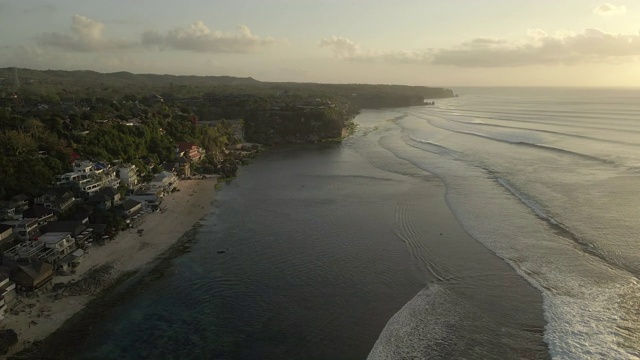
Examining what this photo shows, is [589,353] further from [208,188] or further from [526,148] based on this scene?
[526,148]

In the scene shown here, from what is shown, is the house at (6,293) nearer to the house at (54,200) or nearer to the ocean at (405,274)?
the ocean at (405,274)

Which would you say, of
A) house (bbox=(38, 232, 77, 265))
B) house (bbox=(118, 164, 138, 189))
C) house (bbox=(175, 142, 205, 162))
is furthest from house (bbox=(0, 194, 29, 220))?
house (bbox=(175, 142, 205, 162))

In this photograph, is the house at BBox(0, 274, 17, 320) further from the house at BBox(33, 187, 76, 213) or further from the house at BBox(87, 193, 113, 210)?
the house at BBox(87, 193, 113, 210)

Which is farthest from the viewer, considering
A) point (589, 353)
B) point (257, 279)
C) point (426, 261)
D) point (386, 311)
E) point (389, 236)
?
point (389, 236)

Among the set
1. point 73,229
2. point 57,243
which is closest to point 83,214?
point 73,229

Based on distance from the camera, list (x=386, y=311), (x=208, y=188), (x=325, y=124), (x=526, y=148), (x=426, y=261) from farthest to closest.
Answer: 1. (x=325, y=124)
2. (x=526, y=148)
3. (x=208, y=188)
4. (x=426, y=261)
5. (x=386, y=311)

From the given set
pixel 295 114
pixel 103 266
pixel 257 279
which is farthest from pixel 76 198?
pixel 295 114

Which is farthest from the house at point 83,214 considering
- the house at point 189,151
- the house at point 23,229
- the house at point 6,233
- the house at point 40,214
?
the house at point 189,151
